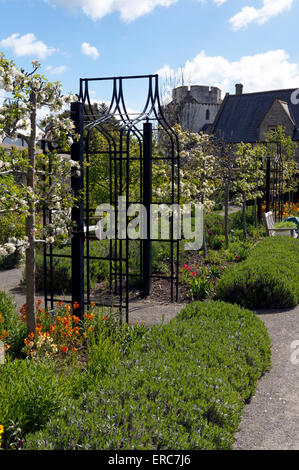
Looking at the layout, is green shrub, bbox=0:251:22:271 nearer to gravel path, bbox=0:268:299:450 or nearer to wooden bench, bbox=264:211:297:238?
gravel path, bbox=0:268:299:450

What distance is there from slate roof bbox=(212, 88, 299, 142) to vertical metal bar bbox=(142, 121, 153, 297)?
29.1 meters

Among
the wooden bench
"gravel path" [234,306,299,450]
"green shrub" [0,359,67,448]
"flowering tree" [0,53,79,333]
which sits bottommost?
"gravel path" [234,306,299,450]

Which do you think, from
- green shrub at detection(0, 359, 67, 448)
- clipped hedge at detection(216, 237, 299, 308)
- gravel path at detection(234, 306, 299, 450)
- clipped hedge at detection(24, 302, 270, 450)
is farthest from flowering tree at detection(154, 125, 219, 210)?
green shrub at detection(0, 359, 67, 448)

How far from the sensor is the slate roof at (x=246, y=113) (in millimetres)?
37344

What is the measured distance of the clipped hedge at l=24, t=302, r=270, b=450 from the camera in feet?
10.2

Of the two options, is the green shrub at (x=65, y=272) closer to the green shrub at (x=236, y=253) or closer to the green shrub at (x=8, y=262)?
the green shrub at (x=8, y=262)

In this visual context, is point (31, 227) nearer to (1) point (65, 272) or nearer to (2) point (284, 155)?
(1) point (65, 272)

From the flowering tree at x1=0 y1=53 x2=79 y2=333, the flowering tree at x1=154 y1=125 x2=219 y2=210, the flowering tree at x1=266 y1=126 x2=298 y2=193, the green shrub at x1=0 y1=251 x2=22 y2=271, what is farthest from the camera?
the flowering tree at x1=266 y1=126 x2=298 y2=193

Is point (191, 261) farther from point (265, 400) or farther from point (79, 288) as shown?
point (265, 400)

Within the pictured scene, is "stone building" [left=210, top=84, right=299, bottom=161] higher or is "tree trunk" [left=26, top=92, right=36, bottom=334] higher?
"stone building" [left=210, top=84, right=299, bottom=161]

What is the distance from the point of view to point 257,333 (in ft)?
17.9

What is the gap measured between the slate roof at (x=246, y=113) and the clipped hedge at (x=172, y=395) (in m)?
32.8

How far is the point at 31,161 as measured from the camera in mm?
4922
